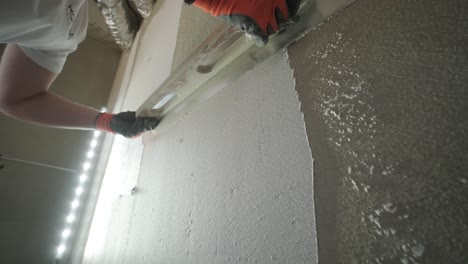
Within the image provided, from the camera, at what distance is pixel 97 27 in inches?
91.0

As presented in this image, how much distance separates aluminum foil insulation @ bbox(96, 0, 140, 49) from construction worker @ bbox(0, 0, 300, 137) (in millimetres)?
1209

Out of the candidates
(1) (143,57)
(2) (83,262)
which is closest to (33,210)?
(2) (83,262)

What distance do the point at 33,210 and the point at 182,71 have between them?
1532mm

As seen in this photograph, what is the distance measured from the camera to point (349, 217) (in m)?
0.35

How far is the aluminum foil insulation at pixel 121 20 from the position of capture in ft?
6.55

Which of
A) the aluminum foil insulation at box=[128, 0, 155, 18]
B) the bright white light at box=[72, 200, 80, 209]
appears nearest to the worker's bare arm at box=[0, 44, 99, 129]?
the bright white light at box=[72, 200, 80, 209]

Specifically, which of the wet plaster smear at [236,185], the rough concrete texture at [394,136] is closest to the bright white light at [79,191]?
the wet plaster smear at [236,185]

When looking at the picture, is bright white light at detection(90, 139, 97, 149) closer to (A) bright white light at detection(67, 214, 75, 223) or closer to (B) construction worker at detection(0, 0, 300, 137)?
(A) bright white light at detection(67, 214, 75, 223)

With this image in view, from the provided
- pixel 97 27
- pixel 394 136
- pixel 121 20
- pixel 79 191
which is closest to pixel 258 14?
pixel 394 136

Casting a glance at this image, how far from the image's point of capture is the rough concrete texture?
282mm

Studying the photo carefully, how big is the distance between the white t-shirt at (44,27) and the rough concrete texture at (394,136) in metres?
0.78

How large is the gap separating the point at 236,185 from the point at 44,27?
2.49 feet

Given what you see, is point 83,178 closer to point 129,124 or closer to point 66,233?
point 66,233

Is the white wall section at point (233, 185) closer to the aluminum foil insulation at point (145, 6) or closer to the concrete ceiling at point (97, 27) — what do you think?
the aluminum foil insulation at point (145, 6)
